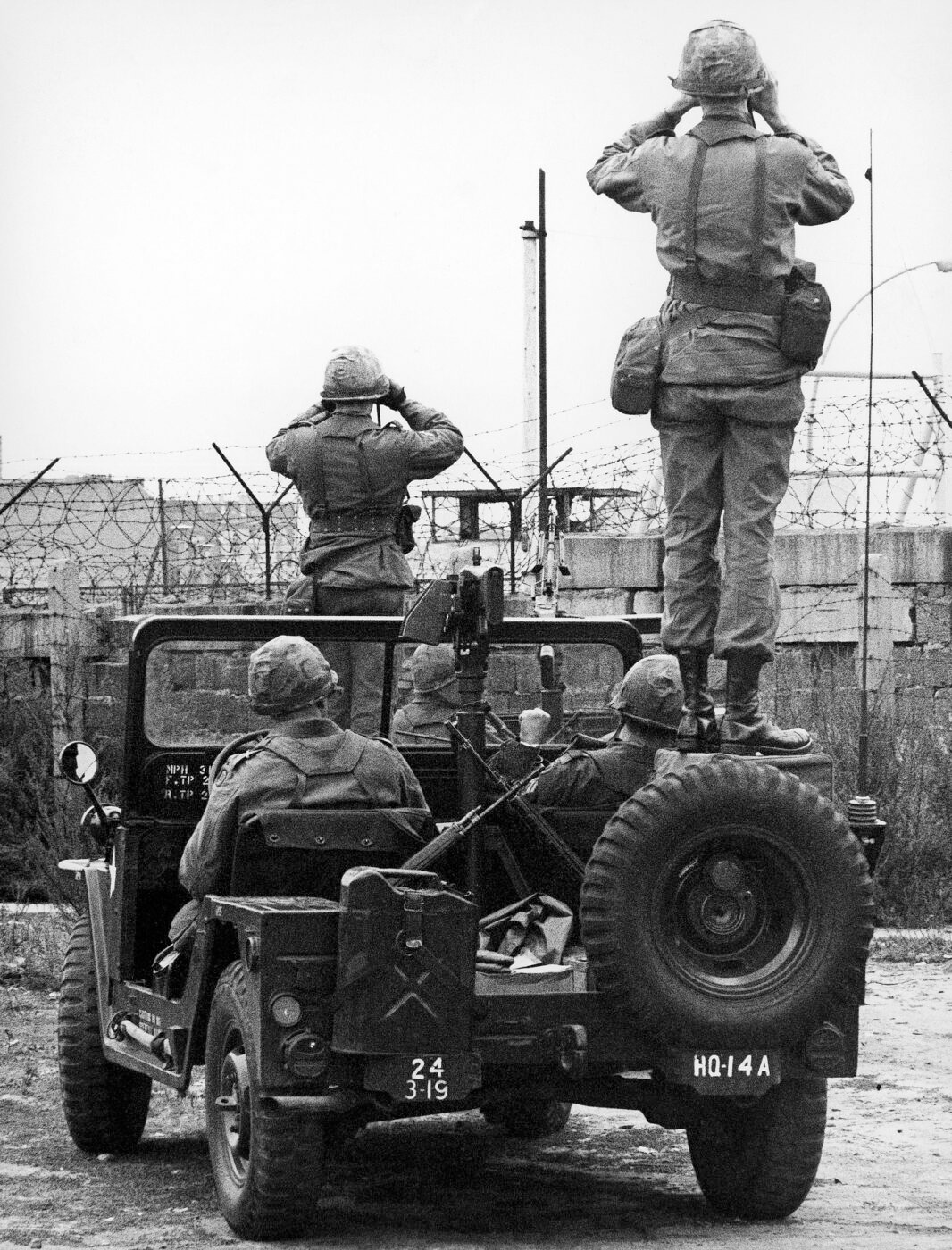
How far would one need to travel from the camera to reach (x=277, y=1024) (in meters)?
5.26

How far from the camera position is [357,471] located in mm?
9000

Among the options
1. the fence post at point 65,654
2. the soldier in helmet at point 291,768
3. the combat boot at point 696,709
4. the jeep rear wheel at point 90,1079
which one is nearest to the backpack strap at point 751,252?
the combat boot at point 696,709

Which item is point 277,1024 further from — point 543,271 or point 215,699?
point 543,271

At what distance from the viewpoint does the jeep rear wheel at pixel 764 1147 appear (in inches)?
229

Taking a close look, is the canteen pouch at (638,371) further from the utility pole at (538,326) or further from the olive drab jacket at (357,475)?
the utility pole at (538,326)

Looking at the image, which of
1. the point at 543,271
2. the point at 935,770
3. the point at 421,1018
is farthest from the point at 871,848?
the point at 543,271

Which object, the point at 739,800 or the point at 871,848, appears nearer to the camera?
the point at 739,800

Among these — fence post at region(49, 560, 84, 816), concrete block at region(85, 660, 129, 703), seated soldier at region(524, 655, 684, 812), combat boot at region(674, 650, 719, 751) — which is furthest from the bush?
seated soldier at region(524, 655, 684, 812)

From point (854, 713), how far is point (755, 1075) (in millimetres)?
8550

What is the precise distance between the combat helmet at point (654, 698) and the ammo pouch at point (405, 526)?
3.15 m

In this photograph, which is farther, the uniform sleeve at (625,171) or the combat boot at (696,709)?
the uniform sleeve at (625,171)

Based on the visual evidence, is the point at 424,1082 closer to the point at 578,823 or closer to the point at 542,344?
the point at 578,823

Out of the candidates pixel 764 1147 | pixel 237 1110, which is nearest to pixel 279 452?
pixel 237 1110

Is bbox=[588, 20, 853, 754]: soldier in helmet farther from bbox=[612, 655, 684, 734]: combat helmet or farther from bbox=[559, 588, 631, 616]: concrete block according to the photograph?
bbox=[559, 588, 631, 616]: concrete block
